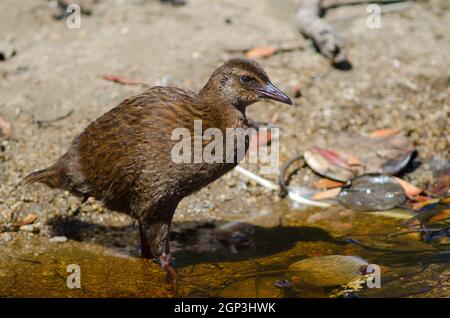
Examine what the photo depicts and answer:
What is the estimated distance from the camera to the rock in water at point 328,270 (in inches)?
221

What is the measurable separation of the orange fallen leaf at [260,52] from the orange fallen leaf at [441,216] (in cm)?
294

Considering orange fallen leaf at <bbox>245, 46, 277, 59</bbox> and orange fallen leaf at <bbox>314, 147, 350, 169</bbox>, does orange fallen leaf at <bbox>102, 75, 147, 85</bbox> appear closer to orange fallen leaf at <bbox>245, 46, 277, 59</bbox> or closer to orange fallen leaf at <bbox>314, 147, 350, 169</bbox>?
orange fallen leaf at <bbox>245, 46, 277, 59</bbox>

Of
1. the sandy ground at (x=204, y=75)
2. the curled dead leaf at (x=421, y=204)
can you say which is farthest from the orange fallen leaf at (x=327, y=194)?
the curled dead leaf at (x=421, y=204)

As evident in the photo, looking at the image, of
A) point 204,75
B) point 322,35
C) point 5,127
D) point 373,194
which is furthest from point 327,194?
point 5,127

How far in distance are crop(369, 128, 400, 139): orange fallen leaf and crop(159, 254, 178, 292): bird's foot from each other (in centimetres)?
282

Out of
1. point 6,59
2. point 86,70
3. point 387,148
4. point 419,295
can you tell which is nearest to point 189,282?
point 419,295

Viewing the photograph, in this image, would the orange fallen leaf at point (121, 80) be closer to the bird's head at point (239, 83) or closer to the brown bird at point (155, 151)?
the brown bird at point (155, 151)

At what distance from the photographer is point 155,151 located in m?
5.83

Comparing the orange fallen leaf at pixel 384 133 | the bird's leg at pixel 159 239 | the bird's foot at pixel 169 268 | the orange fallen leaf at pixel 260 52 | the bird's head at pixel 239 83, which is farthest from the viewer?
the orange fallen leaf at pixel 260 52

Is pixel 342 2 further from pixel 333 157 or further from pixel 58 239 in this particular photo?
pixel 58 239

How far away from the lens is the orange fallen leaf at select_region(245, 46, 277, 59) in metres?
8.84

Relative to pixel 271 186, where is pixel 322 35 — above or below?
above

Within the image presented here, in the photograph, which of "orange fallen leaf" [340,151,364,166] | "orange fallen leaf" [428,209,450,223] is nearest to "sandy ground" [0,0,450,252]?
"orange fallen leaf" [340,151,364,166]

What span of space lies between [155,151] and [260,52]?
338cm
